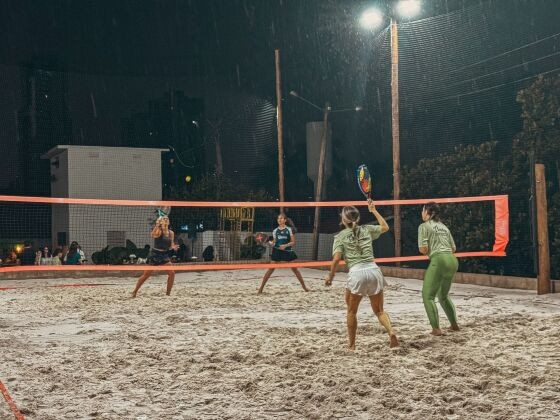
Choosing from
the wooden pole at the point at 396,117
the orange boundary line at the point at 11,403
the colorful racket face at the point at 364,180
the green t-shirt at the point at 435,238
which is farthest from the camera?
the wooden pole at the point at 396,117

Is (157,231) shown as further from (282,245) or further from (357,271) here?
(357,271)

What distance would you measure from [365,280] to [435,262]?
137cm

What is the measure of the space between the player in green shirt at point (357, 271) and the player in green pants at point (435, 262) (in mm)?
917

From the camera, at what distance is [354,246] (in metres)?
7.23

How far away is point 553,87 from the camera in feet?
62.1

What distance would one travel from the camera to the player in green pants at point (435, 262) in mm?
8047

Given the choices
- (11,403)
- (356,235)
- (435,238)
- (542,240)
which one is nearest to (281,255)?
(542,240)

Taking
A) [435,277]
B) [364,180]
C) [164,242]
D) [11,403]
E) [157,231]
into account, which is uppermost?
[364,180]

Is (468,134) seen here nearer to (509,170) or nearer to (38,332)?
(509,170)

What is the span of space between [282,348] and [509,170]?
568 inches

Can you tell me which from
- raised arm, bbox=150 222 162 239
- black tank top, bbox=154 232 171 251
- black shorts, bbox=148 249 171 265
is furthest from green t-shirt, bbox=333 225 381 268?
black shorts, bbox=148 249 171 265

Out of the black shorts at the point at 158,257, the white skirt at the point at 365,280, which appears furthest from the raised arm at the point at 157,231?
the white skirt at the point at 365,280

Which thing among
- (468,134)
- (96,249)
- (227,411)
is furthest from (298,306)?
(96,249)

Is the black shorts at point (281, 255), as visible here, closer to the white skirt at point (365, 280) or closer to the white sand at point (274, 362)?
the white sand at point (274, 362)
